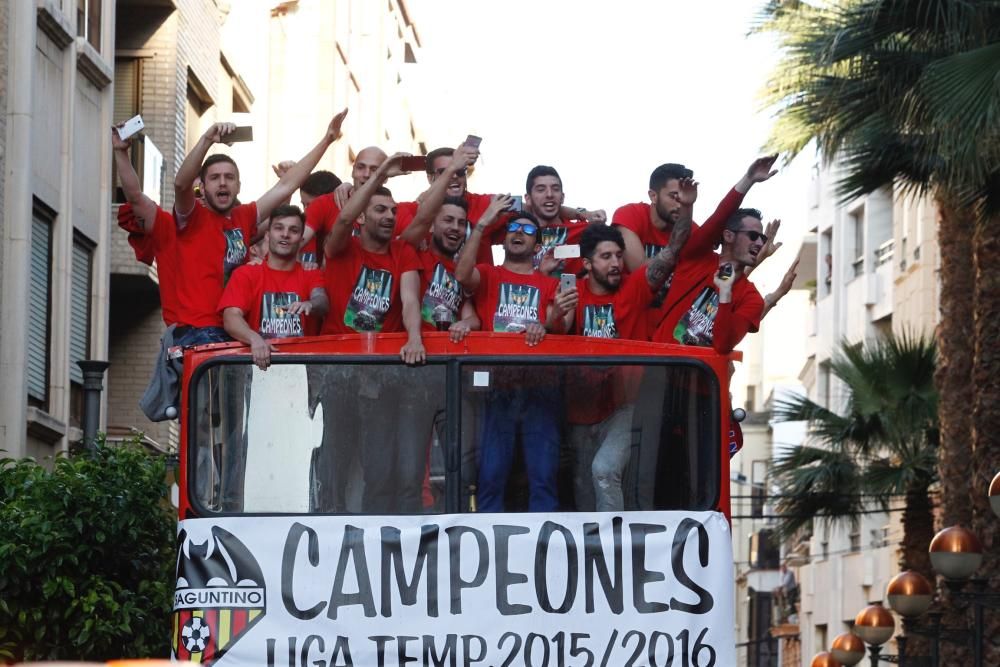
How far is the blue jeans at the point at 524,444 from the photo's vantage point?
10.1 metres

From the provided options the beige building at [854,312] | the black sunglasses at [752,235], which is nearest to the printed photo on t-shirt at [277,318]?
the black sunglasses at [752,235]

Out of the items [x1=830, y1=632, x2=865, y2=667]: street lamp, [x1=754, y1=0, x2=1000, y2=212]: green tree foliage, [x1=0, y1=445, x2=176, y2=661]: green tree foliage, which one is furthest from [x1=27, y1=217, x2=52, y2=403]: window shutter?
[x1=830, y1=632, x2=865, y2=667]: street lamp

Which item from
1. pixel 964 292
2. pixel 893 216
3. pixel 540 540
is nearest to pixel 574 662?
pixel 540 540

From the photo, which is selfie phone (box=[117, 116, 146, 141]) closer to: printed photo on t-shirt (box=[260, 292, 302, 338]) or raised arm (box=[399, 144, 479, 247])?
printed photo on t-shirt (box=[260, 292, 302, 338])

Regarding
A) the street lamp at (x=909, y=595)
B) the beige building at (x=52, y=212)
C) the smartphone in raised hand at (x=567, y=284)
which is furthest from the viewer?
the street lamp at (x=909, y=595)

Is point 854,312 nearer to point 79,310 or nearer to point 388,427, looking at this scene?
point 79,310

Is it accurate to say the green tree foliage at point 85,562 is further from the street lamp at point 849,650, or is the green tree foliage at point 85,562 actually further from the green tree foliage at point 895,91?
the street lamp at point 849,650

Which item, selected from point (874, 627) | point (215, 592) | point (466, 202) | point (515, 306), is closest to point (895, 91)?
point (874, 627)

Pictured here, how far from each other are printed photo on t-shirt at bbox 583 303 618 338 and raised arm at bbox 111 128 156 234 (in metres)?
2.39

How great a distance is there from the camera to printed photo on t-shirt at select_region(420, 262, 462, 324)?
422 inches

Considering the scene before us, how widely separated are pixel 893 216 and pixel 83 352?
2433 cm

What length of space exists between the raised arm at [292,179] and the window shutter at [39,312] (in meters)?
9.28

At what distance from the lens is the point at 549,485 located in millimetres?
10117

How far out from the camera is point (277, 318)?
34.6 feet
